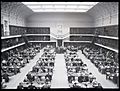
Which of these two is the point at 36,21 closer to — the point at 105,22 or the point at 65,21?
the point at 65,21

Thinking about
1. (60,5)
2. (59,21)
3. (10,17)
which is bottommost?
(10,17)

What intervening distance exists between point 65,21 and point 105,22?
10116 mm

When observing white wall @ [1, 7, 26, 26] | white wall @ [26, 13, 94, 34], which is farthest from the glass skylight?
white wall @ [26, 13, 94, 34]

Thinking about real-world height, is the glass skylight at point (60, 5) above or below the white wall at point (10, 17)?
above

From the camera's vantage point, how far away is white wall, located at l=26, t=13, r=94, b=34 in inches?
1346

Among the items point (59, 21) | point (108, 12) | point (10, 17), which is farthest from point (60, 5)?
point (59, 21)

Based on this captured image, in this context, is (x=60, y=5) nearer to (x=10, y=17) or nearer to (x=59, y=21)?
(x=10, y=17)

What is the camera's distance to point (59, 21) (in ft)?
114

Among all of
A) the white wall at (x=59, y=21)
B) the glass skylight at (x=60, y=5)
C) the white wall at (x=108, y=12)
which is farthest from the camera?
the white wall at (x=59, y=21)

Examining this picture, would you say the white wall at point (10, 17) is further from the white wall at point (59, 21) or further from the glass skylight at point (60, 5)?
the white wall at point (59, 21)

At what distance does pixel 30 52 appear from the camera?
23953 millimetres

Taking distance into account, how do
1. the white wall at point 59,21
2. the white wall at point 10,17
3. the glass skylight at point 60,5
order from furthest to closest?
the white wall at point 59,21
the glass skylight at point 60,5
the white wall at point 10,17

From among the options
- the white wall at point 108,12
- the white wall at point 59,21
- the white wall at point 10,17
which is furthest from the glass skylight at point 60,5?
the white wall at point 59,21

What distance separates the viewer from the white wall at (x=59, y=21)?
112 feet
